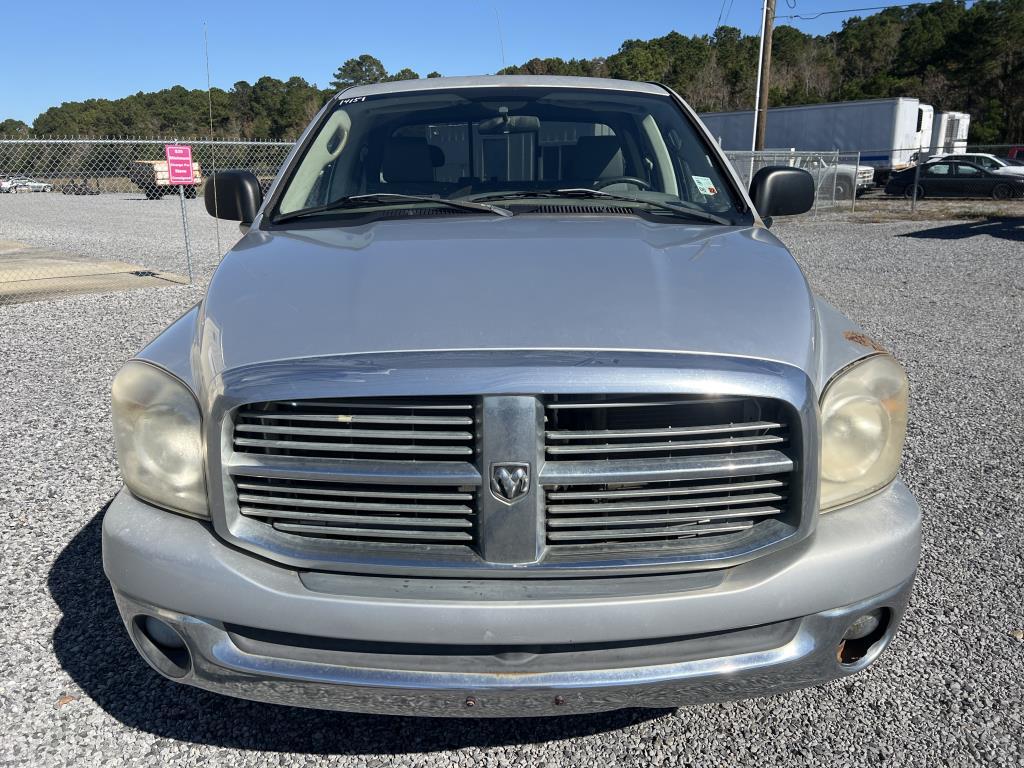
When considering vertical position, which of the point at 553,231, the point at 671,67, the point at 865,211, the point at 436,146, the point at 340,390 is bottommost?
the point at 865,211

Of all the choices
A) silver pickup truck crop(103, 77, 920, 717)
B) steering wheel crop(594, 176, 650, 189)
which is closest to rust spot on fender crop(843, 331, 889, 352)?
silver pickup truck crop(103, 77, 920, 717)

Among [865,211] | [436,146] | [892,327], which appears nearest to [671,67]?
[865,211]

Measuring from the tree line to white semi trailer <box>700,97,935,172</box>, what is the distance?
14.4 metres

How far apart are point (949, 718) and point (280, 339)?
2146mm

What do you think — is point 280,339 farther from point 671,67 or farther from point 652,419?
point 671,67

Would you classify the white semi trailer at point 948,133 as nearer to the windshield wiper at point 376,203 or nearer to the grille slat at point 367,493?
the windshield wiper at point 376,203

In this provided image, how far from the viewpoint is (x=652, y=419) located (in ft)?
6.11

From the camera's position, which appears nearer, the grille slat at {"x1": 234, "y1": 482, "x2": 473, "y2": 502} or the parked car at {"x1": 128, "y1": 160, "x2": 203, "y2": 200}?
the grille slat at {"x1": 234, "y1": 482, "x2": 473, "y2": 502}

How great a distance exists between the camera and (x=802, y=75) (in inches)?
2591

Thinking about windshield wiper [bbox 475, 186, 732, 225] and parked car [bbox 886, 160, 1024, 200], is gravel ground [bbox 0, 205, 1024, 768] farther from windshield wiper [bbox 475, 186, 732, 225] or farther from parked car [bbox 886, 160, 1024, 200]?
parked car [bbox 886, 160, 1024, 200]

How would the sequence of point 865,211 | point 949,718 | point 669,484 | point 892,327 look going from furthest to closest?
point 865,211 < point 892,327 < point 949,718 < point 669,484

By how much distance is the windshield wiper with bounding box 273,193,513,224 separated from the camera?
2945 mm

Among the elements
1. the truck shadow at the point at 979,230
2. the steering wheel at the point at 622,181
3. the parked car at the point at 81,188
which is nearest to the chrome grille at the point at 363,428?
the steering wheel at the point at 622,181

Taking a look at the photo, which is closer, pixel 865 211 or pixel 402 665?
pixel 402 665
